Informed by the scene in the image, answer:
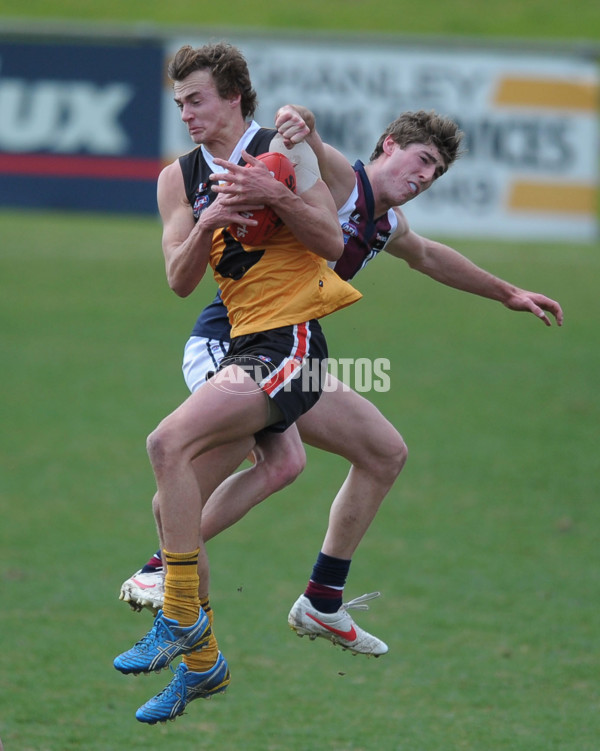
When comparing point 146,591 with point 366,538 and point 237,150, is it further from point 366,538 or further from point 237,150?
point 366,538

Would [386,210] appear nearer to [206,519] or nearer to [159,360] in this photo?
[206,519]

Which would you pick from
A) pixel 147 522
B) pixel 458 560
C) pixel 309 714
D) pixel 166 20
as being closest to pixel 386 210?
pixel 309 714

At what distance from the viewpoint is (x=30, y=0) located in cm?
3475

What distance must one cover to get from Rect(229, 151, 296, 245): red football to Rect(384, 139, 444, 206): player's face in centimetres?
67

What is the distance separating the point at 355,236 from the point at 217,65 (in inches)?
39.9

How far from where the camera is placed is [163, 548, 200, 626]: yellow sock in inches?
181

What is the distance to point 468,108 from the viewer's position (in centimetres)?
1953

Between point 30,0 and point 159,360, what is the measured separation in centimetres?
2331

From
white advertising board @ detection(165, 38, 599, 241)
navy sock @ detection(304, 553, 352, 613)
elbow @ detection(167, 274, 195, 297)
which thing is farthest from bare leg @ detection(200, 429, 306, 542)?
white advertising board @ detection(165, 38, 599, 241)

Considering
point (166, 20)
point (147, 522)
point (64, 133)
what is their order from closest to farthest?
point (147, 522), point (64, 133), point (166, 20)

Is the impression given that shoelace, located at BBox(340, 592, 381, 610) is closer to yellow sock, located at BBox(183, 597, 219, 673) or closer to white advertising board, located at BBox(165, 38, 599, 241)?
yellow sock, located at BBox(183, 597, 219, 673)

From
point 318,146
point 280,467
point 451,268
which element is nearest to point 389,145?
point 318,146

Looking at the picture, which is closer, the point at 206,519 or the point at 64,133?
the point at 206,519

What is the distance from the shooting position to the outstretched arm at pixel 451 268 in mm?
5539
